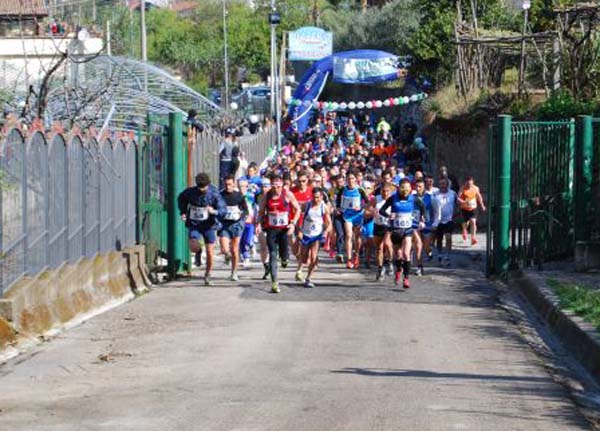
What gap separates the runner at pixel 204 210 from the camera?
18875 millimetres

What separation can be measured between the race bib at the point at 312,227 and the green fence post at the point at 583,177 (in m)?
3.91

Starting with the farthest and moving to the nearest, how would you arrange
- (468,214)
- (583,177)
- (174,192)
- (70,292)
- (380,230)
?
(468,214)
(174,192)
(380,230)
(583,177)
(70,292)

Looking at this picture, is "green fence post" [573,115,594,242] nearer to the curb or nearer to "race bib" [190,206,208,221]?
the curb

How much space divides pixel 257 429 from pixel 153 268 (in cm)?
1142

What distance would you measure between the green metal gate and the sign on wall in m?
29.8

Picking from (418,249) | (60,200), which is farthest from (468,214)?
(60,200)

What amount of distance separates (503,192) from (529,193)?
0.46 m

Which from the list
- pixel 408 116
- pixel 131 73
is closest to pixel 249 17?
pixel 408 116

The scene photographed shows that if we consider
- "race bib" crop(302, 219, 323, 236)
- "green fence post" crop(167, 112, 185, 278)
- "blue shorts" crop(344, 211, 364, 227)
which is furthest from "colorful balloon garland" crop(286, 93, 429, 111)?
"race bib" crop(302, 219, 323, 236)

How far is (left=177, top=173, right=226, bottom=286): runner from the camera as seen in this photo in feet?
61.9

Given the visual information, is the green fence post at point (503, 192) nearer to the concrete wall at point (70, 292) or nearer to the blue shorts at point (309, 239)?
the blue shorts at point (309, 239)

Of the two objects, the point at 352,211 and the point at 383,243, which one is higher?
the point at 352,211

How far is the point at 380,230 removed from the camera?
19.8 metres

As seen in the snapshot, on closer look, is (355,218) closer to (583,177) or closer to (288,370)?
(583,177)
